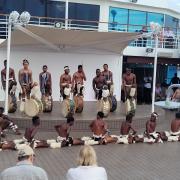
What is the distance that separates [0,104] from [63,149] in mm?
5855

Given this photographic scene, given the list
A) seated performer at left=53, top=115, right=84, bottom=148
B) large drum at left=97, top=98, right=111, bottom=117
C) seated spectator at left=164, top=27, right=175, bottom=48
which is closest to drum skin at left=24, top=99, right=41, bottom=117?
large drum at left=97, top=98, right=111, bottom=117

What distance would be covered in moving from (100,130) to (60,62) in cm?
750

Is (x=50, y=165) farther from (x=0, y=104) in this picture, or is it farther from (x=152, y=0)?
(x=152, y=0)

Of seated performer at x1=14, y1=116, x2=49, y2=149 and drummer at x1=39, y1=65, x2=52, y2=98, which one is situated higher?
drummer at x1=39, y1=65, x2=52, y2=98

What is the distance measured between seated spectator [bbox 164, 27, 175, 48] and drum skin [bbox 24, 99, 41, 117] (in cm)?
1167

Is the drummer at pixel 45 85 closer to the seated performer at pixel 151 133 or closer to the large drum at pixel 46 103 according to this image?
the large drum at pixel 46 103

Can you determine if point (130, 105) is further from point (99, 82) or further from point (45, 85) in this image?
point (45, 85)

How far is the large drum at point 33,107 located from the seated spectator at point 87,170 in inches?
315

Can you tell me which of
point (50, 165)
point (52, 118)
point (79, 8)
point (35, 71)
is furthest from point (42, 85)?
point (79, 8)

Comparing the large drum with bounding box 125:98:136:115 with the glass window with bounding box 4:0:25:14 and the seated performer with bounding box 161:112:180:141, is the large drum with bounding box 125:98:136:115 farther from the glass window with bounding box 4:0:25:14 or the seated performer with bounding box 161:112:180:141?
the glass window with bounding box 4:0:25:14

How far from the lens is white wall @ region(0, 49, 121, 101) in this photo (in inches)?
682

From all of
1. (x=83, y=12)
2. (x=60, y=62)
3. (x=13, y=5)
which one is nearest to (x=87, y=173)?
(x=60, y=62)

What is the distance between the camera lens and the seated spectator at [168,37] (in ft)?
75.0

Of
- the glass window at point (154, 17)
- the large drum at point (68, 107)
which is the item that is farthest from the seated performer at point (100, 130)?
the glass window at point (154, 17)
